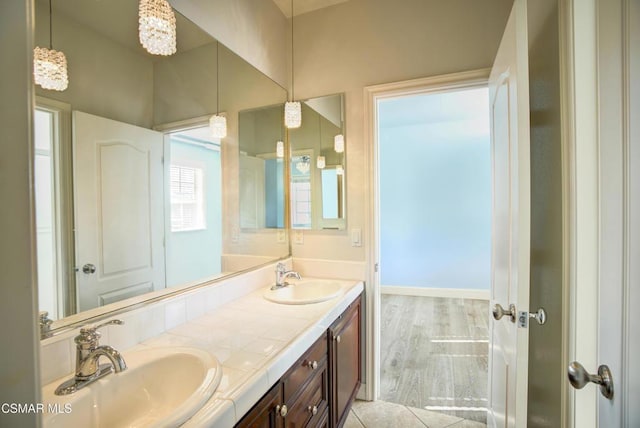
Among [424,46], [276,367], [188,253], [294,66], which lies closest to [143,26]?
[188,253]

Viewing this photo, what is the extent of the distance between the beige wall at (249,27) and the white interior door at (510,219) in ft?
4.51

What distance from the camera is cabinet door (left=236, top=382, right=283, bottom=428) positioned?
87cm

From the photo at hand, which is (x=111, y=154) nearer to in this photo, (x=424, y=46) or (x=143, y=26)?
(x=143, y=26)

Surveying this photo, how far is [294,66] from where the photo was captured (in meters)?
2.25

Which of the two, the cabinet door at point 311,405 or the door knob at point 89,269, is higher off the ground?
the door knob at point 89,269

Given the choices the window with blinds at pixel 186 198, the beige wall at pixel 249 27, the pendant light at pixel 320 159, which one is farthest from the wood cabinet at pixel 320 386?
the beige wall at pixel 249 27

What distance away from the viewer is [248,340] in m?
1.14

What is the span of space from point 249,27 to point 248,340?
182cm

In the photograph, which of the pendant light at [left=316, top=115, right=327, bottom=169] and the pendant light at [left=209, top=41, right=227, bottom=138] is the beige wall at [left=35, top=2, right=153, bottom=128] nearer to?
the pendant light at [left=209, top=41, right=227, bottom=138]

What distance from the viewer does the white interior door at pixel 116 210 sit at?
1.00 metres

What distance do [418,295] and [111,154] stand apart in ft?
14.4

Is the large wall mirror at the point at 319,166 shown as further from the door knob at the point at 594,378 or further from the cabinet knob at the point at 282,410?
the door knob at the point at 594,378

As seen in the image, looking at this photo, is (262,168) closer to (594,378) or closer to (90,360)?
(90,360)

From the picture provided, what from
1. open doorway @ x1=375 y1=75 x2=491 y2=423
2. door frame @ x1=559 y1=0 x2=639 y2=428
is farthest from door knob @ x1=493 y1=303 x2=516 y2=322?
open doorway @ x1=375 y1=75 x2=491 y2=423
